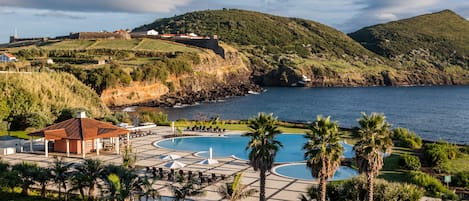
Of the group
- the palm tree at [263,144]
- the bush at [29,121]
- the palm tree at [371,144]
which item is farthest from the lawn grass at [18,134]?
the palm tree at [371,144]

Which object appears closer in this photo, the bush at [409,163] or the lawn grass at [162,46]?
the bush at [409,163]

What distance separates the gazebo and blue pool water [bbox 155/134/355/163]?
563cm

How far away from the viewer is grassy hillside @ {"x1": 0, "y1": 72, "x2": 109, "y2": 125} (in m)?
47.4

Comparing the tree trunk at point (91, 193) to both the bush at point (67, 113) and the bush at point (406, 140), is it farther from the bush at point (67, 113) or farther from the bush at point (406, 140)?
the bush at point (406, 140)

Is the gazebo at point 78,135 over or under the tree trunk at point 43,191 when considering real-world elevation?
over

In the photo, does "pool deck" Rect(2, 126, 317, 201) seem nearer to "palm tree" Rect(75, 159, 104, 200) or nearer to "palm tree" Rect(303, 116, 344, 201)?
"palm tree" Rect(75, 159, 104, 200)

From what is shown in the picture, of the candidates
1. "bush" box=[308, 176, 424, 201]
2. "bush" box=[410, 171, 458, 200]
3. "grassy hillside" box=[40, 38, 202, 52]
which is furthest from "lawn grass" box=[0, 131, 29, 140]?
"grassy hillside" box=[40, 38, 202, 52]

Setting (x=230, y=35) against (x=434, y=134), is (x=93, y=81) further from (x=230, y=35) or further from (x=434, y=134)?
(x=230, y=35)

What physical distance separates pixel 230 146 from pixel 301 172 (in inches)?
444

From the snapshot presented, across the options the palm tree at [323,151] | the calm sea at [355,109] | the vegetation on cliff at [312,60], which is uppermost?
the vegetation on cliff at [312,60]

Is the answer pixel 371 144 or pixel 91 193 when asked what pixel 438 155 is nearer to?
pixel 371 144

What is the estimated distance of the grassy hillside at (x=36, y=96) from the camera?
156ft

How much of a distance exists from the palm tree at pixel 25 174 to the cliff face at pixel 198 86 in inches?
2482

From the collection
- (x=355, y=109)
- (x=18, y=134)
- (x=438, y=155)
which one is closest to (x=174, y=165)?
(x=438, y=155)
